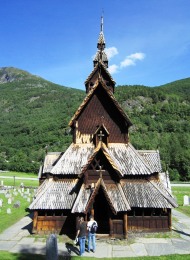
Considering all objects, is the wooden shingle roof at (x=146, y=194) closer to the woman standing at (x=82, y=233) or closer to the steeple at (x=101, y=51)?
the woman standing at (x=82, y=233)

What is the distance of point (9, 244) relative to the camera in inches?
643

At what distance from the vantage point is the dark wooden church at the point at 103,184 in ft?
57.9

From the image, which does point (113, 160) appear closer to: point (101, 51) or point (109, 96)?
point (109, 96)

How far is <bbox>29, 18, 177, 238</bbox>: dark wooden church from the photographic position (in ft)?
57.9

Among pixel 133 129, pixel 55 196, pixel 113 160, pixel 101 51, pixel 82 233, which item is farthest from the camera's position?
pixel 133 129

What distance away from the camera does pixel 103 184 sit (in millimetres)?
17359

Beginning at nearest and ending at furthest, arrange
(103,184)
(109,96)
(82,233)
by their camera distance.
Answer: (82,233), (103,184), (109,96)

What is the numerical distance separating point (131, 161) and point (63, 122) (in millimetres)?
131487

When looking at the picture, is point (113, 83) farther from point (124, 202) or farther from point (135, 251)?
point (135, 251)

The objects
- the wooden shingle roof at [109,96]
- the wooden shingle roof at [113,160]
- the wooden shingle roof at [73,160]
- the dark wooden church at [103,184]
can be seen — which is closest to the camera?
the dark wooden church at [103,184]

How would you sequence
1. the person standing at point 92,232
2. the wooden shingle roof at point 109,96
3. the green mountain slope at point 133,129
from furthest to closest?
the green mountain slope at point 133,129 < the wooden shingle roof at point 109,96 < the person standing at point 92,232

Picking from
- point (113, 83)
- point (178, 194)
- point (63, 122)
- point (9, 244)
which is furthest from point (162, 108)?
point (9, 244)

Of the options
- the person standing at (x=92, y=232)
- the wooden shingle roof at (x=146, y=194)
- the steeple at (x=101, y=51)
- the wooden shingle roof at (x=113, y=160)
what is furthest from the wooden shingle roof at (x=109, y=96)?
the person standing at (x=92, y=232)

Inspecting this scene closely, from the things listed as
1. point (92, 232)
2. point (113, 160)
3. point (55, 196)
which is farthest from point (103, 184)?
point (55, 196)
